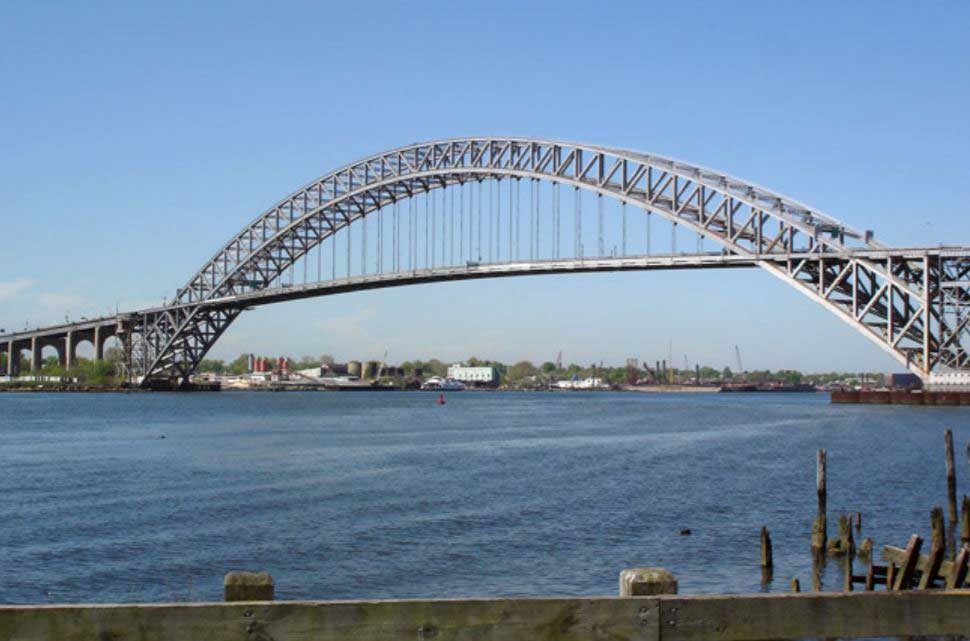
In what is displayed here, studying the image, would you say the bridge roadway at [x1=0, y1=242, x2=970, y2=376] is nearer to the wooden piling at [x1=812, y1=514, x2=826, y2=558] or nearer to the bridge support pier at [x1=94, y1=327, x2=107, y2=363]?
the bridge support pier at [x1=94, y1=327, x2=107, y2=363]

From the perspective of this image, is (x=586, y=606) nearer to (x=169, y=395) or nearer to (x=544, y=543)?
(x=544, y=543)

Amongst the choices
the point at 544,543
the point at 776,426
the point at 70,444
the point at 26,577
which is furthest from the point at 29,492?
the point at 776,426

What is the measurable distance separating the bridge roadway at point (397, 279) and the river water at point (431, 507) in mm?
18992

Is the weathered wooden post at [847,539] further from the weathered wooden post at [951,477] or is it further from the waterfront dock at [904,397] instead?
the waterfront dock at [904,397]

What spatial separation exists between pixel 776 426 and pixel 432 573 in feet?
158

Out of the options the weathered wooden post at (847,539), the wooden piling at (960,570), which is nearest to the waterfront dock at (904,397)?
the weathered wooden post at (847,539)

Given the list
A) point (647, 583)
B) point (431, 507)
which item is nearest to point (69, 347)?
point (431, 507)

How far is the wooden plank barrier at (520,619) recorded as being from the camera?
5.69 meters

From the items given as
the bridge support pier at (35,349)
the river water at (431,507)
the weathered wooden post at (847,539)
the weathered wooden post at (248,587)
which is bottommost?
the river water at (431,507)

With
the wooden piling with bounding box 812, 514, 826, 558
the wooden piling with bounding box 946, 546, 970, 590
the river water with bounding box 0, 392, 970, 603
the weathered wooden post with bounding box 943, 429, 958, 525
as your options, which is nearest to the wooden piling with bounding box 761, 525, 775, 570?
the river water with bounding box 0, 392, 970, 603

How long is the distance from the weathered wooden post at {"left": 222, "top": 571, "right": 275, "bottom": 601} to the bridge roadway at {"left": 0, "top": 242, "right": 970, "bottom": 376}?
67.5 meters

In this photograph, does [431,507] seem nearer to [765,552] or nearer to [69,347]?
[765,552]

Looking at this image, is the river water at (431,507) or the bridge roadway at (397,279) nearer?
the river water at (431,507)

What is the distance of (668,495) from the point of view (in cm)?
3012
